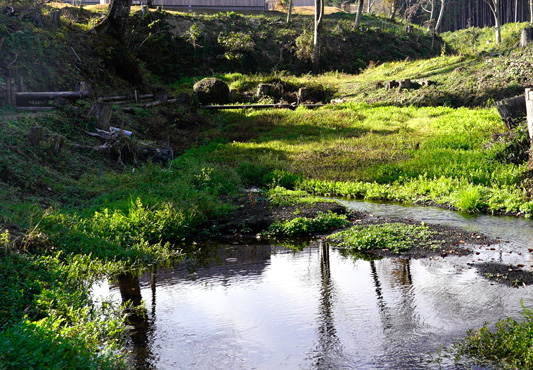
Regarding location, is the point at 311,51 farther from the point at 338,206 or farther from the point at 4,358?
the point at 4,358

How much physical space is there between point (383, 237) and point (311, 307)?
3219 millimetres

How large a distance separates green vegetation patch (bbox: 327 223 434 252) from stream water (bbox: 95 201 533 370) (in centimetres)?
39

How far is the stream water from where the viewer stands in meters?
5.87

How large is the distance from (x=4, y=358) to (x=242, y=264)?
5215mm

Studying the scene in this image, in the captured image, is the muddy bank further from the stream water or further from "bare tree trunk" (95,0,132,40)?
"bare tree trunk" (95,0,132,40)

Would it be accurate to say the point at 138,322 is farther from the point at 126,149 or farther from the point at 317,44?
the point at 317,44

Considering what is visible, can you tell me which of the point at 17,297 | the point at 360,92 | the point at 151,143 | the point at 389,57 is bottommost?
the point at 17,297

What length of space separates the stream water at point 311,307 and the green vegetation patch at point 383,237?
0.39 meters

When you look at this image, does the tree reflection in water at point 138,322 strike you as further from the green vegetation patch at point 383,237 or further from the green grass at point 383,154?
the green grass at point 383,154

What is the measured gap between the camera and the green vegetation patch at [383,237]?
31.7 feet

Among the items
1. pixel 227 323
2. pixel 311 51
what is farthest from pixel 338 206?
pixel 311 51

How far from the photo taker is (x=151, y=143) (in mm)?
18922

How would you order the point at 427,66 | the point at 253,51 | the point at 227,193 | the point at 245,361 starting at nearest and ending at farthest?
the point at 245,361, the point at 227,193, the point at 427,66, the point at 253,51

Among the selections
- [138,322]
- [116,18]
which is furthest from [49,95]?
[138,322]
